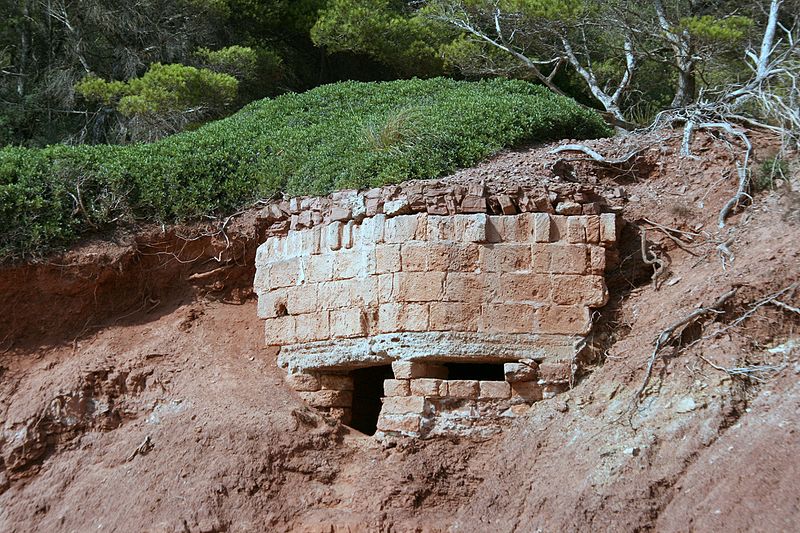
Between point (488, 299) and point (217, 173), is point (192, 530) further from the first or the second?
point (217, 173)

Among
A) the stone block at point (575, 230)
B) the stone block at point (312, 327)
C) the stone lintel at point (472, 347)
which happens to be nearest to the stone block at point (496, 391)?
the stone lintel at point (472, 347)

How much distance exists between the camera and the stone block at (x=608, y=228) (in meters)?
7.99

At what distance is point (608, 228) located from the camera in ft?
26.3

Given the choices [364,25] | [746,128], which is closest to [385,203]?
[746,128]

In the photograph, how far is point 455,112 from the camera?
9.97 meters

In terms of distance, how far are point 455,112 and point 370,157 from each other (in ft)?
4.76

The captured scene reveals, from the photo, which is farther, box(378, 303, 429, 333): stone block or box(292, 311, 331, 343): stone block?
box(292, 311, 331, 343): stone block

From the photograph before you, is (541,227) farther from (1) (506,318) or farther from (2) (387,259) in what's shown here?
(2) (387,259)

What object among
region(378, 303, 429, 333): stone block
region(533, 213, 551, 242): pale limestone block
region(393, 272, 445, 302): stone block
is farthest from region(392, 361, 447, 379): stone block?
region(533, 213, 551, 242): pale limestone block

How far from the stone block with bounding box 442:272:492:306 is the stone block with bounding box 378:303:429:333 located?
0.78 ft

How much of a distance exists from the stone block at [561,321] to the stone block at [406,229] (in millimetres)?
1217

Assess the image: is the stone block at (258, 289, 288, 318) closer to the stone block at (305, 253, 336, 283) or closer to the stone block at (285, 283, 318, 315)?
the stone block at (285, 283, 318, 315)

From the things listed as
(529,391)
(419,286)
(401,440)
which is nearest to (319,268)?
(419,286)

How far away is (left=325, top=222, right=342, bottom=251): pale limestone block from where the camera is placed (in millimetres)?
8352
